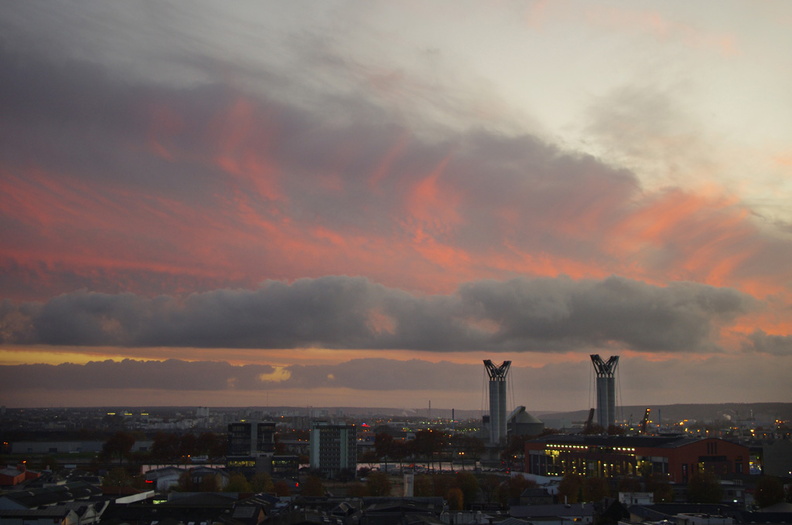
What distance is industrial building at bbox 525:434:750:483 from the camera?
2304 inches

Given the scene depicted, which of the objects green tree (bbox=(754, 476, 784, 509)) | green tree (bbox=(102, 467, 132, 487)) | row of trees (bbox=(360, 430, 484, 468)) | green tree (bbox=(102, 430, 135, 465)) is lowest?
row of trees (bbox=(360, 430, 484, 468))

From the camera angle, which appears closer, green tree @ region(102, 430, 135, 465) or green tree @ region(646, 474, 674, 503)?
green tree @ region(646, 474, 674, 503)

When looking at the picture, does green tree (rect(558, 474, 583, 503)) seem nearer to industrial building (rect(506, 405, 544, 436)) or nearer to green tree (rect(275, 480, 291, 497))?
green tree (rect(275, 480, 291, 497))

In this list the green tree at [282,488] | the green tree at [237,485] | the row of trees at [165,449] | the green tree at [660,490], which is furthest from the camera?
the row of trees at [165,449]

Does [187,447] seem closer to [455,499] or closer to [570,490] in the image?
[455,499]

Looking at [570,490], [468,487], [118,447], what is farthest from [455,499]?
[118,447]

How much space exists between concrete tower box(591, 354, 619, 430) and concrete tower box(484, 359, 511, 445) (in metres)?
9.65

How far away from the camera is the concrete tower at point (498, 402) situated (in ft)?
299

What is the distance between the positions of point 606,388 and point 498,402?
1163cm

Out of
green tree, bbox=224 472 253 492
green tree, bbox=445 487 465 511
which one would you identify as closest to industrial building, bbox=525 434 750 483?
green tree, bbox=445 487 465 511

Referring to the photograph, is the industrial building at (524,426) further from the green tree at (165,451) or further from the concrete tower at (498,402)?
the green tree at (165,451)

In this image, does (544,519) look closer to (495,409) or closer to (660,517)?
(660,517)

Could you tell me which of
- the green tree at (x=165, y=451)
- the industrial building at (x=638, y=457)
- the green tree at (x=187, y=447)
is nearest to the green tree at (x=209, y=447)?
the green tree at (x=187, y=447)

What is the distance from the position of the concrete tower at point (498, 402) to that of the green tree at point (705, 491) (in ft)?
154
